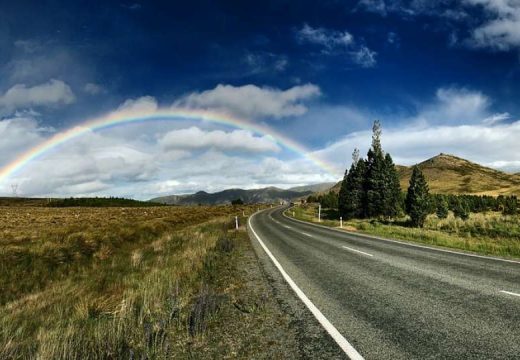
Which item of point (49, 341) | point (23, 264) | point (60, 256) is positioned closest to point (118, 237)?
point (60, 256)

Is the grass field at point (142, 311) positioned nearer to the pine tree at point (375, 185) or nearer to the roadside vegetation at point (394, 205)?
the roadside vegetation at point (394, 205)

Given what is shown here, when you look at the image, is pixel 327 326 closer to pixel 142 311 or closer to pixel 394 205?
pixel 142 311

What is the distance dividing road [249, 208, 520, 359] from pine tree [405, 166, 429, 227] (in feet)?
91.9

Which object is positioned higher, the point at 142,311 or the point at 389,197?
the point at 389,197

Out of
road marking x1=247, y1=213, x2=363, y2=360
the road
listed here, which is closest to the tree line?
the road

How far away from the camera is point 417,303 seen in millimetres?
6176

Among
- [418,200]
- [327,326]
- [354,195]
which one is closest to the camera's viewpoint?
[327,326]

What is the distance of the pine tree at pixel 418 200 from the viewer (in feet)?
124

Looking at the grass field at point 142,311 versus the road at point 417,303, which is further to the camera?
the grass field at point 142,311

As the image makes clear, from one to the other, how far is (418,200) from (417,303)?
34.7m

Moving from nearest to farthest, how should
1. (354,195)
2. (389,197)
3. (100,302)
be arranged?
1. (100,302)
2. (389,197)
3. (354,195)

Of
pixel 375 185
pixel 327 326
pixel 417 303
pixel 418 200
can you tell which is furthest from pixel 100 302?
pixel 375 185

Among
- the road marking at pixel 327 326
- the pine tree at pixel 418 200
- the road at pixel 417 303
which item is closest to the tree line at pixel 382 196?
the pine tree at pixel 418 200

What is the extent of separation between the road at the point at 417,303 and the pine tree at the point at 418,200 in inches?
1103
